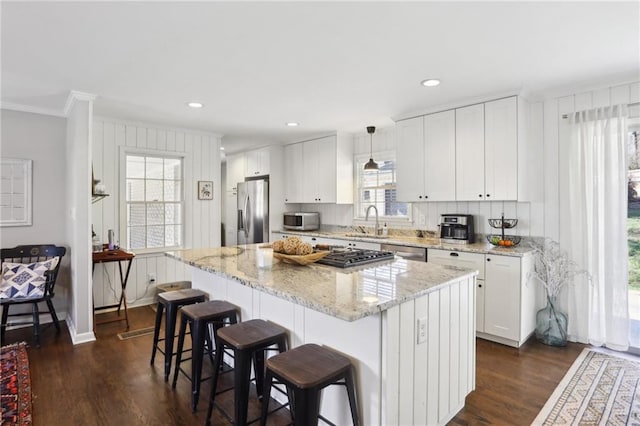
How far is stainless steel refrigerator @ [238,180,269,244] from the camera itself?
19.1 feet

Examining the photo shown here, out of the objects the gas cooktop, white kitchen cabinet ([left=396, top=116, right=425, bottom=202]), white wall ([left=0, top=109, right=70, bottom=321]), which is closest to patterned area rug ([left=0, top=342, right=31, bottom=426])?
white wall ([left=0, top=109, right=70, bottom=321])

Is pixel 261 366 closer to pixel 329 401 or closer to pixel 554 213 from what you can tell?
pixel 329 401

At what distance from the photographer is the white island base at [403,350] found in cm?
167

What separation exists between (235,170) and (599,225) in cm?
552

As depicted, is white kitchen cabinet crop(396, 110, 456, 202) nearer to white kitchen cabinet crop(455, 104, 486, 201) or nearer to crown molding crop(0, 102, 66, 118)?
white kitchen cabinet crop(455, 104, 486, 201)

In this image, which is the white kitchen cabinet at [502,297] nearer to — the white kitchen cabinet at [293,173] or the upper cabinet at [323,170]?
the upper cabinet at [323,170]

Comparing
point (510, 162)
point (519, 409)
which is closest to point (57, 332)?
point (519, 409)

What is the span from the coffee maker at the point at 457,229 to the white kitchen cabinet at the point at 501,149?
0.44 metres

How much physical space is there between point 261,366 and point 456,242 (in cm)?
251

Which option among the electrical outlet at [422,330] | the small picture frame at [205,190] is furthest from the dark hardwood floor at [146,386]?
the small picture frame at [205,190]

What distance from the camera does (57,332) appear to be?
3.63 m

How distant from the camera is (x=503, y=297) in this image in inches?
129

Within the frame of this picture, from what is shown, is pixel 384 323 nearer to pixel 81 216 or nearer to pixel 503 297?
pixel 503 297

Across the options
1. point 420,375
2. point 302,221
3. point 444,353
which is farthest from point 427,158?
point 420,375
